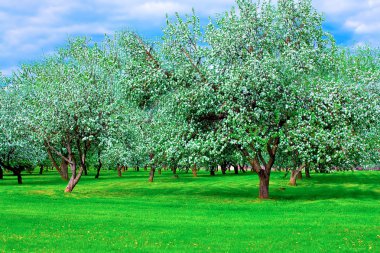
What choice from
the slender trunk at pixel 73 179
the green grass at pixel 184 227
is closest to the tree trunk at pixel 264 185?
the green grass at pixel 184 227

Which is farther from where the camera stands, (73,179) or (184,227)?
(73,179)

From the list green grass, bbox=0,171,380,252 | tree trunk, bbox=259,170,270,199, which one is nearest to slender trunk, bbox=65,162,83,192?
green grass, bbox=0,171,380,252

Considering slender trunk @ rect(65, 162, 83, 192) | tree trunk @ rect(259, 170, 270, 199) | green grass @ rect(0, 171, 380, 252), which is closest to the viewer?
green grass @ rect(0, 171, 380, 252)

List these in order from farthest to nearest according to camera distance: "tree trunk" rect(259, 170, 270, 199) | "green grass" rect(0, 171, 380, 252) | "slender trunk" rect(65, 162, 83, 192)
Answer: "slender trunk" rect(65, 162, 83, 192) → "tree trunk" rect(259, 170, 270, 199) → "green grass" rect(0, 171, 380, 252)

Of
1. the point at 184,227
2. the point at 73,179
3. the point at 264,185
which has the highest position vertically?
the point at 73,179

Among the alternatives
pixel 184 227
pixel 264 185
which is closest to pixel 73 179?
pixel 264 185

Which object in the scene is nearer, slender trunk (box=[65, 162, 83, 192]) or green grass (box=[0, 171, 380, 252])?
green grass (box=[0, 171, 380, 252])

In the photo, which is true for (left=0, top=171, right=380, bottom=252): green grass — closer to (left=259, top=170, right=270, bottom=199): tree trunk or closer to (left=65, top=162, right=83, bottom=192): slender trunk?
(left=259, top=170, right=270, bottom=199): tree trunk

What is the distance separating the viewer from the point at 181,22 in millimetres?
44406

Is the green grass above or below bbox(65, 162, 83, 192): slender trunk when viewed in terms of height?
below

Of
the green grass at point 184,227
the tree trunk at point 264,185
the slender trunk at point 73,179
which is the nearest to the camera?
the green grass at point 184,227

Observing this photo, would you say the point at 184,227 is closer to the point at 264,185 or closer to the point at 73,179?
the point at 264,185

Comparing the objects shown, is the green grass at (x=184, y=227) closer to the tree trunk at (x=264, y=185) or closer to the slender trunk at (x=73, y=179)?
the tree trunk at (x=264, y=185)

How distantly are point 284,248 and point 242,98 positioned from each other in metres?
21.6
